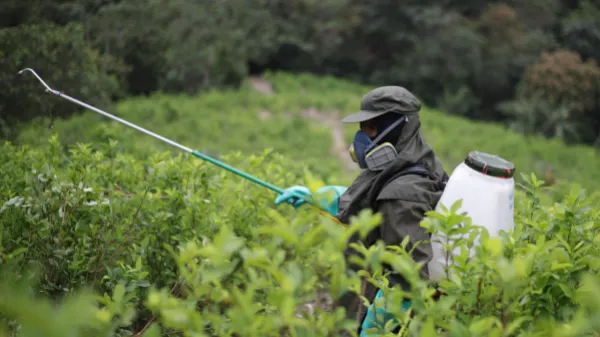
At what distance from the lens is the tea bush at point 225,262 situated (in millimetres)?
1300

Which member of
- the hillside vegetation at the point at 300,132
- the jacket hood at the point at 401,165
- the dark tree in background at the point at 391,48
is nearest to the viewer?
the jacket hood at the point at 401,165

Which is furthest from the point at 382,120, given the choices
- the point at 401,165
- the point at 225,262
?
the point at 225,262

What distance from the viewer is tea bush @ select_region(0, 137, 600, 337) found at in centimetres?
130

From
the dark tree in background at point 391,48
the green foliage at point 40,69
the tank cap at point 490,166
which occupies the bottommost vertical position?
the dark tree in background at point 391,48

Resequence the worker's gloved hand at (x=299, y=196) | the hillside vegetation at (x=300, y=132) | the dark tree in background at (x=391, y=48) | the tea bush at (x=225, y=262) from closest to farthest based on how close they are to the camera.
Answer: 1. the tea bush at (x=225, y=262)
2. the worker's gloved hand at (x=299, y=196)
3. the hillside vegetation at (x=300, y=132)
4. the dark tree in background at (x=391, y=48)

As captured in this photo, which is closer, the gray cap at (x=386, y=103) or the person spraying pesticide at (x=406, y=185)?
the person spraying pesticide at (x=406, y=185)

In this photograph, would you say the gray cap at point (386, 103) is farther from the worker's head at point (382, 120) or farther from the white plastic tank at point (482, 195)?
the white plastic tank at point (482, 195)

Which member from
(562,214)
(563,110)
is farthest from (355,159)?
(563,110)

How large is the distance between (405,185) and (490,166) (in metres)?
0.33

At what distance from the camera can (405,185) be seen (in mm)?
2303

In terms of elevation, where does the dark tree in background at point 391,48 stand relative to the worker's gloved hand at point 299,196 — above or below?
below

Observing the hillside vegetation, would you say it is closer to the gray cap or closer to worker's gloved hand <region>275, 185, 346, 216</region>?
worker's gloved hand <region>275, 185, 346, 216</region>

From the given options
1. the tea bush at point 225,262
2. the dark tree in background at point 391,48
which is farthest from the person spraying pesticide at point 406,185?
the dark tree in background at point 391,48

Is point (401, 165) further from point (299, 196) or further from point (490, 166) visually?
point (299, 196)
